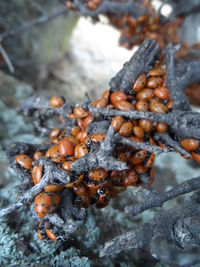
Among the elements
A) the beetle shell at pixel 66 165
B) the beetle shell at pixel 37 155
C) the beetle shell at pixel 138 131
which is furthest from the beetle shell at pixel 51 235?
the beetle shell at pixel 138 131

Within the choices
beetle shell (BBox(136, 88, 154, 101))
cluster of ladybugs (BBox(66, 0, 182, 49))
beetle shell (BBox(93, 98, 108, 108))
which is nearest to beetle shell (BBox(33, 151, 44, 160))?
beetle shell (BBox(93, 98, 108, 108))

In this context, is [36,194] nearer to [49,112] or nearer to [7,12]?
[49,112]

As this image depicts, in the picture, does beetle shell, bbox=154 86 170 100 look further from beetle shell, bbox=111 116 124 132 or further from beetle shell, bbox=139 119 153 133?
beetle shell, bbox=111 116 124 132

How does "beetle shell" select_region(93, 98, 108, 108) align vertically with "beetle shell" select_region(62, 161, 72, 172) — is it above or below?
above

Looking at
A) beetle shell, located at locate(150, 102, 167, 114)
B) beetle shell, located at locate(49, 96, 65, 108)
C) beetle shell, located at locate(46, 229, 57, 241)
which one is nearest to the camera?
beetle shell, located at locate(46, 229, 57, 241)

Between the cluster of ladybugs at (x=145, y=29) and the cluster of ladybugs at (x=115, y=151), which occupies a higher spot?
the cluster of ladybugs at (x=145, y=29)

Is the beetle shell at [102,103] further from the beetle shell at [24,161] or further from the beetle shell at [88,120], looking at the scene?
the beetle shell at [24,161]

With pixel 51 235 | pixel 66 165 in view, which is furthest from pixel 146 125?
pixel 51 235
